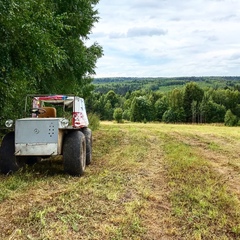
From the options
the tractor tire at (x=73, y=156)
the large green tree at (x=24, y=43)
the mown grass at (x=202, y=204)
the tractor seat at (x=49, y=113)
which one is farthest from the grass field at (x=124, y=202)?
the large green tree at (x=24, y=43)

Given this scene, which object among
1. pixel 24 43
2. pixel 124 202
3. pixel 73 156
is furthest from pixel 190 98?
pixel 124 202

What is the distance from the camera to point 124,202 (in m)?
4.14

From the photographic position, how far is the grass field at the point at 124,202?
3293mm

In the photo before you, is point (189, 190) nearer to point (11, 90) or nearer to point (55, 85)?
point (11, 90)

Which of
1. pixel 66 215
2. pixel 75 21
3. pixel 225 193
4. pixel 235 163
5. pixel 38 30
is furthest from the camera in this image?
pixel 75 21

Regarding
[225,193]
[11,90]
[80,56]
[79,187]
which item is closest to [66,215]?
[79,187]

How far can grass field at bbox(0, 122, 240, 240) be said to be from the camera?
130 inches

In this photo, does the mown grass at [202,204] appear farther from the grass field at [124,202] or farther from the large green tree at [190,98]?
the large green tree at [190,98]

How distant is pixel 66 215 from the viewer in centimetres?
359

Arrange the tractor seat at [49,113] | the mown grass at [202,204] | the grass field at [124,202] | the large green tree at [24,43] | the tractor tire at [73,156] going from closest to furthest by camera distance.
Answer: the grass field at [124,202] → the mown grass at [202,204] → the tractor tire at [73,156] → the large green tree at [24,43] → the tractor seat at [49,113]

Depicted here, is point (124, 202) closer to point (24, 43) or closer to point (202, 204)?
point (202, 204)

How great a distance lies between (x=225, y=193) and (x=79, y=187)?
7.58 feet

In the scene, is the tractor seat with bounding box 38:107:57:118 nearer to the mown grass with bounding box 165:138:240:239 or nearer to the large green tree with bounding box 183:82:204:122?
the mown grass with bounding box 165:138:240:239

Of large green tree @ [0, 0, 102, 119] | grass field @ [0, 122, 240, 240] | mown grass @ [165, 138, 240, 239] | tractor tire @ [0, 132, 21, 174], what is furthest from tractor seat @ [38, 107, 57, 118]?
mown grass @ [165, 138, 240, 239]
